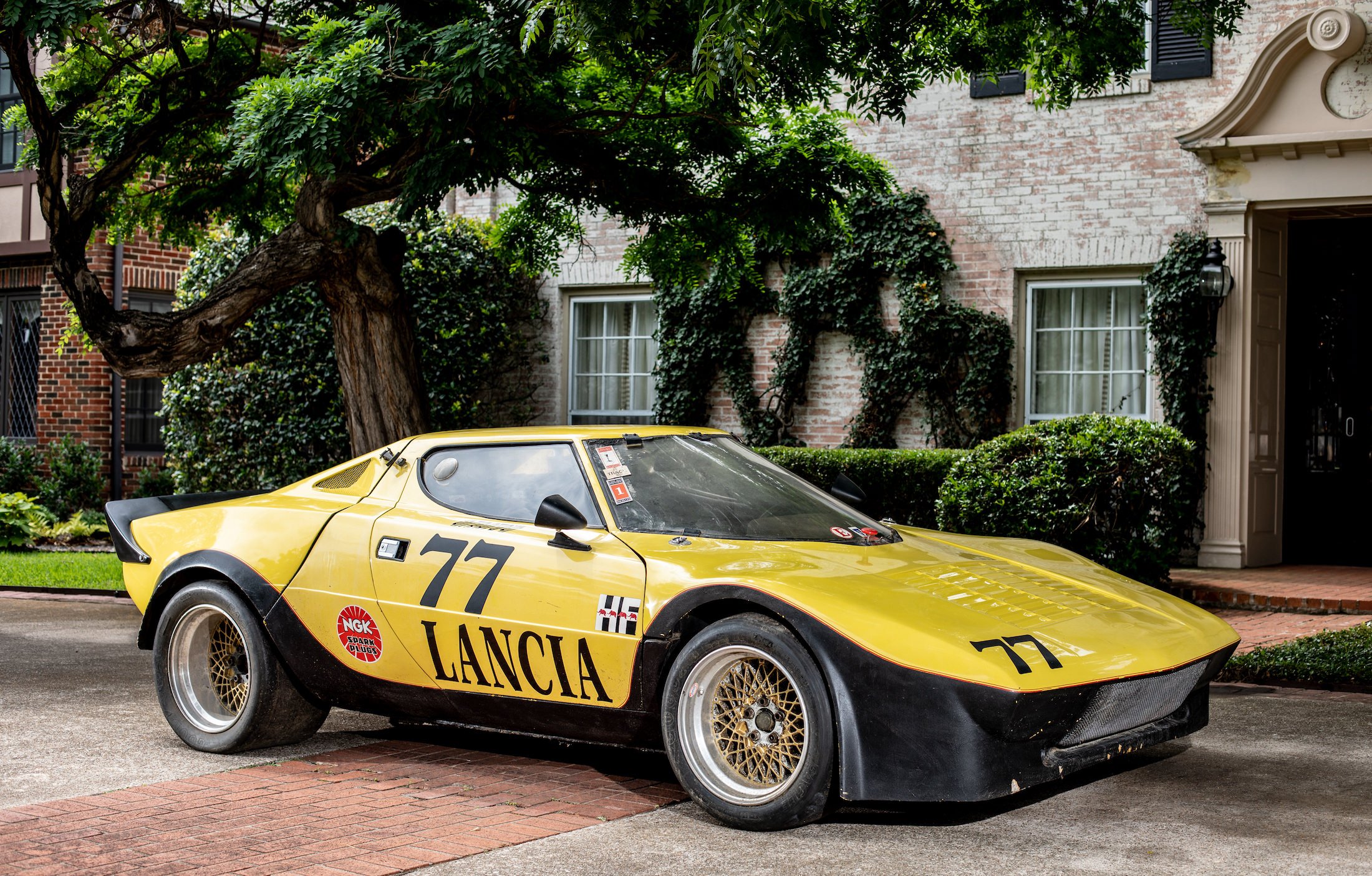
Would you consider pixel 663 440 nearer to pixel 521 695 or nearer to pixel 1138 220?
pixel 521 695

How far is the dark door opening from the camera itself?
13.3 meters

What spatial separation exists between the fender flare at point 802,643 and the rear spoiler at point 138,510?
248cm

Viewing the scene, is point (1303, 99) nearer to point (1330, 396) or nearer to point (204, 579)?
point (1330, 396)

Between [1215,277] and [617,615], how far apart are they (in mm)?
8598

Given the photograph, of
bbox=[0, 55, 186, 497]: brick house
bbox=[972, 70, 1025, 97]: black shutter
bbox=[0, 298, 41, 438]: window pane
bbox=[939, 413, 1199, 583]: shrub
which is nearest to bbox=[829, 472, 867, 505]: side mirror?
bbox=[939, 413, 1199, 583]: shrub

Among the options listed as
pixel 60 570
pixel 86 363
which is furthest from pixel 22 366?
pixel 60 570

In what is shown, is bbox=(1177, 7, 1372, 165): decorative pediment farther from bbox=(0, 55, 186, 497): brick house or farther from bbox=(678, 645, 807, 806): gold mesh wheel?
bbox=(0, 55, 186, 497): brick house

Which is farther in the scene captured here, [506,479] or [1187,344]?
[1187,344]

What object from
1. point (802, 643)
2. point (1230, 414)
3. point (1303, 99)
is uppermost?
point (1303, 99)

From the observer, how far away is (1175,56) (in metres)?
12.4

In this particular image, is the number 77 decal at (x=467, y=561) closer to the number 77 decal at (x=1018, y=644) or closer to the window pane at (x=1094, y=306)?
the number 77 decal at (x=1018, y=644)

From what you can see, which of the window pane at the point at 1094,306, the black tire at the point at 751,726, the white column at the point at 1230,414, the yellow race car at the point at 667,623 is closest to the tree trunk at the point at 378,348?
the yellow race car at the point at 667,623

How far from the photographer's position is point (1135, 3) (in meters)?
8.91

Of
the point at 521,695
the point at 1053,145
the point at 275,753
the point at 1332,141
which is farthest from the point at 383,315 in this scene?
the point at 1332,141
